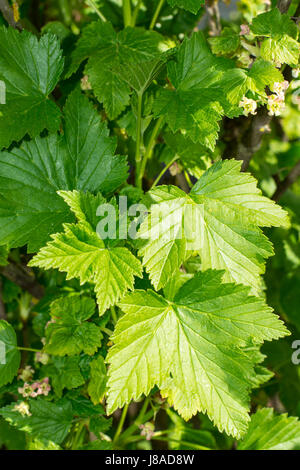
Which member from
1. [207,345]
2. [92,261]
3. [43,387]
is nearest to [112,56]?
[92,261]

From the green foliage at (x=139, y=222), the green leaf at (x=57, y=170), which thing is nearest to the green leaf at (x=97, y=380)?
the green foliage at (x=139, y=222)

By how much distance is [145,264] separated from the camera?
24.5 inches

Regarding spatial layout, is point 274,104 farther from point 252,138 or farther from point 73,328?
point 73,328

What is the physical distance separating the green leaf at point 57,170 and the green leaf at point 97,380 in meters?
0.23

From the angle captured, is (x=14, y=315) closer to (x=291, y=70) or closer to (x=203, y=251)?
(x=203, y=251)

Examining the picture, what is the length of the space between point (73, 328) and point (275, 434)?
0.46 meters

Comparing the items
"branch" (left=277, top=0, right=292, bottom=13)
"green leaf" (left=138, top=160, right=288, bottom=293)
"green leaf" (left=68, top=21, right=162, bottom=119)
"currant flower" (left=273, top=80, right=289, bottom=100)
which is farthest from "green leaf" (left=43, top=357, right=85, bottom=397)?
"branch" (left=277, top=0, right=292, bottom=13)

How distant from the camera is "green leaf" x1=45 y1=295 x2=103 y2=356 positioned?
0.75 metres

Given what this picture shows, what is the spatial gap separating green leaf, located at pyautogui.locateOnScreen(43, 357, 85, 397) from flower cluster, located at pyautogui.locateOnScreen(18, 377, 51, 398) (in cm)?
2

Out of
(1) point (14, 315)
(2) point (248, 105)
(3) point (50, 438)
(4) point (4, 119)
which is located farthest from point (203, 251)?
(1) point (14, 315)

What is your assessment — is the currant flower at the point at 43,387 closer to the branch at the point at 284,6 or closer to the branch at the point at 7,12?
the branch at the point at 7,12

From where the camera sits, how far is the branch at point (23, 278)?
0.96 m

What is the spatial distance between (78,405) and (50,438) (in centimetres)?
8

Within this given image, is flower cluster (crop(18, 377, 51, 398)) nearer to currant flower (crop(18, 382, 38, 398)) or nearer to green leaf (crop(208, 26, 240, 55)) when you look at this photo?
currant flower (crop(18, 382, 38, 398))
